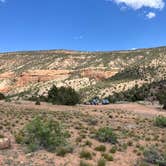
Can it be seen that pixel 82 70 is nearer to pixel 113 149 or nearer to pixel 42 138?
pixel 113 149

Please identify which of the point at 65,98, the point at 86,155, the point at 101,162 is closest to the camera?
the point at 101,162

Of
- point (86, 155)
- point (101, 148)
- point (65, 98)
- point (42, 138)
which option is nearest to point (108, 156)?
point (86, 155)

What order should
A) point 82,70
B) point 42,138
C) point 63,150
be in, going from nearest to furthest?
point 63,150, point 42,138, point 82,70

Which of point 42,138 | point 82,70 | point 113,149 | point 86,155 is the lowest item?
point 86,155

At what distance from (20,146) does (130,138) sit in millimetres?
7987

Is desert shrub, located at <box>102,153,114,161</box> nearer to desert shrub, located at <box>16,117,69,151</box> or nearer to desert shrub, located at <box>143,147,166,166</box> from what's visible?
desert shrub, located at <box>143,147,166,166</box>

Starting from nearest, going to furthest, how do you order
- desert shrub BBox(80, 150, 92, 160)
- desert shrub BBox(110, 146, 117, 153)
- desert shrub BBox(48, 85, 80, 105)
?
desert shrub BBox(80, 150, 92, 160), desert shrub BBox(110, 146, 117, 153), desert shrub BBox(48, 85, 80, 105)

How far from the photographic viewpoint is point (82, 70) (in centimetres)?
15225

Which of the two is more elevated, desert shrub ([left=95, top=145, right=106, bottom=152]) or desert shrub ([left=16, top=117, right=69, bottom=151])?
desert shrub ([left=16, top=117, right=69, bottom=151])

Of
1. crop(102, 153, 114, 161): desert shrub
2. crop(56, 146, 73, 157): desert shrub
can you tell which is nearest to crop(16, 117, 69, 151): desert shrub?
crop(56, 146, 73, 157): desert shrub

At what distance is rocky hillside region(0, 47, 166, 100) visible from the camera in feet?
400

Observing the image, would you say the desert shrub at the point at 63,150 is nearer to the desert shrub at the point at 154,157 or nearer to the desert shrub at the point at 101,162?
the desert shrub at the point at 101,162

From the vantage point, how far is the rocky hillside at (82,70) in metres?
122

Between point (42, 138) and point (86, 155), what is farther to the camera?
point (42, 138)
